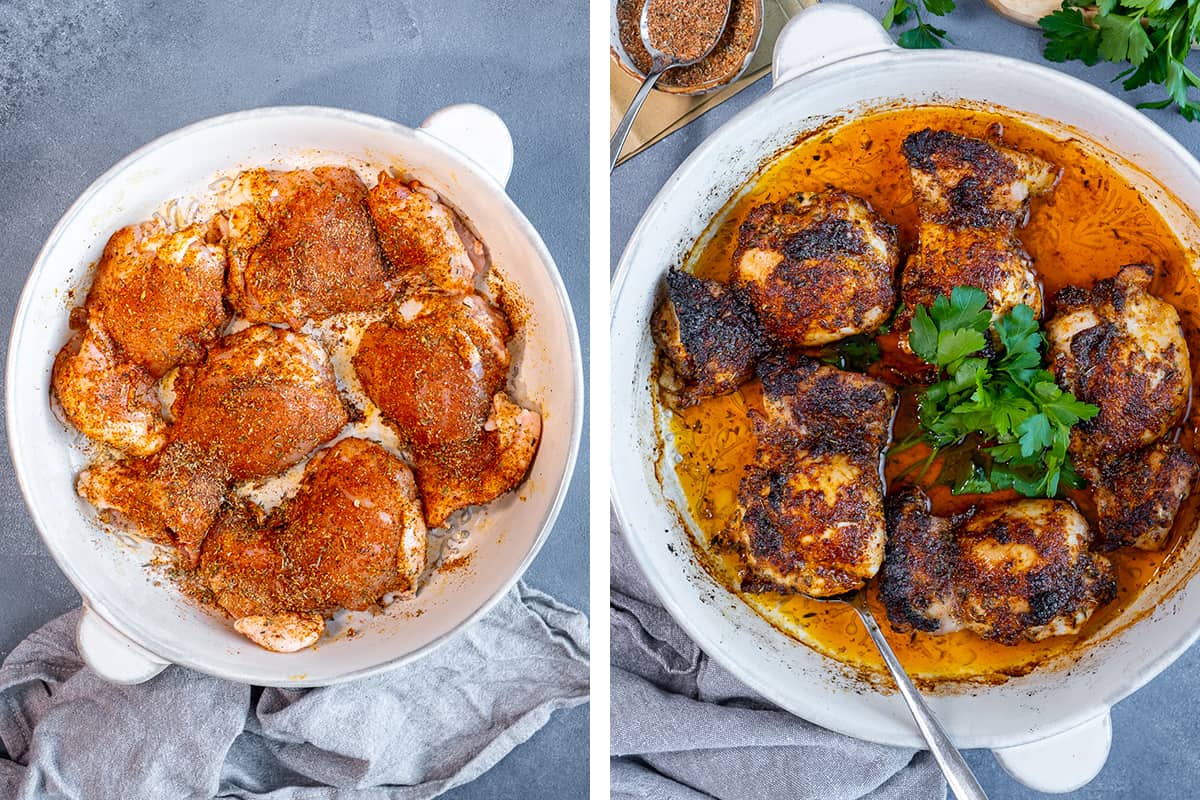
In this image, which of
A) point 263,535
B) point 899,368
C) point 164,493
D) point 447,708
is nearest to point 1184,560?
point 899,368

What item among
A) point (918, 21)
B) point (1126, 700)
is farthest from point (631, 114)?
point (1126, 700)

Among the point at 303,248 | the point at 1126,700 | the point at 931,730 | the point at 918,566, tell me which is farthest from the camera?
the point at 1126,700

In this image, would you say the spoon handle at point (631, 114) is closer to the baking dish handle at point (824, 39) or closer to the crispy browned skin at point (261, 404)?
the baking dish handle at point (824, 39)

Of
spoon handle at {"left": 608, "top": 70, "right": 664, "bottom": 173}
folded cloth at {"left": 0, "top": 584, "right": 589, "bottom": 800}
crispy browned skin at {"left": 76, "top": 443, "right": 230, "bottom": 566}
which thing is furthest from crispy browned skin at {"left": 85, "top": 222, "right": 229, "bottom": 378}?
spoon handle at {"left": 608, "top": 70, "right": 664, "bottom": 173}

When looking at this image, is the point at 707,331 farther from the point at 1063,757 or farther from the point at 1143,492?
the point at 1063,757

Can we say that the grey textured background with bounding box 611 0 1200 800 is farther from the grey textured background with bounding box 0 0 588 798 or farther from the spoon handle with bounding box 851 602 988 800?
the spoon handle with bounding box 851 602 988 800

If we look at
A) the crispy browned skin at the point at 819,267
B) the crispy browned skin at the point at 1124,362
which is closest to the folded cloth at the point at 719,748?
the crispy browned skin at the point at 819,267

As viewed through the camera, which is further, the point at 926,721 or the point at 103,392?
the point at 103,392
